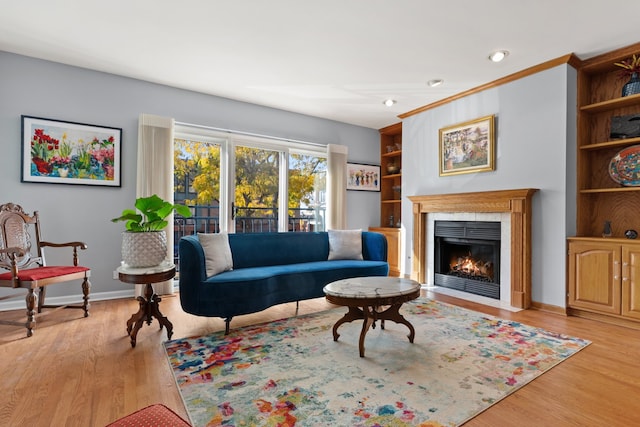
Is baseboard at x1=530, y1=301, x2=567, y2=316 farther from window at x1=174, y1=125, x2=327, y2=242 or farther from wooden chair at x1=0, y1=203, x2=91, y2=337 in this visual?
wooden chair at x1=0, y1=203, x2=91, y2=337

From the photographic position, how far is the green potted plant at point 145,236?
2.50 metres

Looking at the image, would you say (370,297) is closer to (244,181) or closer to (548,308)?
(548,308)

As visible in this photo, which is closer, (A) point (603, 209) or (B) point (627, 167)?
(B) point (627, 167)

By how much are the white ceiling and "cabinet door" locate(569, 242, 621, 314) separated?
76.5 inches

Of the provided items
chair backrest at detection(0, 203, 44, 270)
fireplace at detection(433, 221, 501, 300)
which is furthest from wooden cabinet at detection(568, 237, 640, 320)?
chair backrest at detection(0, 203, 44, 270)

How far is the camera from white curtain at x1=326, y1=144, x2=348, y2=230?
208 inches

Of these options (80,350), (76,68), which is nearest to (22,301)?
(80,350)

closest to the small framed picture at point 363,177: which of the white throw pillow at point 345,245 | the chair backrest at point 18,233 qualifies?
the white throw pillow at point 345,245

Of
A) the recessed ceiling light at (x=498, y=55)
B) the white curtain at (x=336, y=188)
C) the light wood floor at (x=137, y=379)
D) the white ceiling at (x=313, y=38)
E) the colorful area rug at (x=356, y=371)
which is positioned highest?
the white ceiling at (x=313, y=38)

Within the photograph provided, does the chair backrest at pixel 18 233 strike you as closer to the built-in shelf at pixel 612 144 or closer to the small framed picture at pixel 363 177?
the small framed picture at pixel 363 177

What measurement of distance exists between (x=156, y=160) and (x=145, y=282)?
1.99m

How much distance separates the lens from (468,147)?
4117 millimetres

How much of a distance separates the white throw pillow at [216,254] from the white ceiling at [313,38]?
72.8 inches

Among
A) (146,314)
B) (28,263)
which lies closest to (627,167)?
(146,314)
